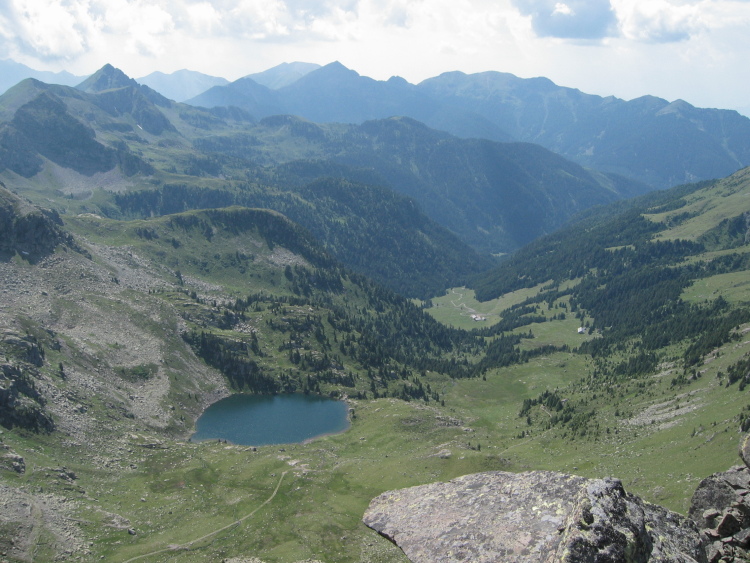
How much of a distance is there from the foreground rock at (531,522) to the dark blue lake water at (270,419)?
71849 millimetres

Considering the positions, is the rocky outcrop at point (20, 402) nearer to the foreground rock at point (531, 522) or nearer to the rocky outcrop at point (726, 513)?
the foreground rock at point (531, 522)

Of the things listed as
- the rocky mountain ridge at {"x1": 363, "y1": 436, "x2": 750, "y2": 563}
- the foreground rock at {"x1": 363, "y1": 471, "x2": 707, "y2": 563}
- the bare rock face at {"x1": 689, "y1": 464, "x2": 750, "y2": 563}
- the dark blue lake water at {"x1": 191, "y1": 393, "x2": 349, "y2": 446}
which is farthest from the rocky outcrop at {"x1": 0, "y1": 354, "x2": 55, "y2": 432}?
the bare rock face at {"x1": 689, "y1": 464, "x2": 750, "y2": 563}

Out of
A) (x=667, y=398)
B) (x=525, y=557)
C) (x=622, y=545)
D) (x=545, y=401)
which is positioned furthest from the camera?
(x=545, y=401)

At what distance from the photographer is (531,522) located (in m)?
54.0

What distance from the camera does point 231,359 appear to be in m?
192

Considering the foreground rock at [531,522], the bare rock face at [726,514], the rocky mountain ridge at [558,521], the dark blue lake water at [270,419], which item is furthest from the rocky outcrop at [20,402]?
the bare rock face at [726,514]

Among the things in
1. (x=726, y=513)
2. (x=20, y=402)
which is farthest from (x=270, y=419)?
(x=726, y=513)

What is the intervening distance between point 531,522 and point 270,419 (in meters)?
121

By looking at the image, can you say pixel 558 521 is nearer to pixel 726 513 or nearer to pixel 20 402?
pixel 726 513

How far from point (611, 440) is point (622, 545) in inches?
3173

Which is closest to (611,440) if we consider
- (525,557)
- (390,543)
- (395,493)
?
(395,493)

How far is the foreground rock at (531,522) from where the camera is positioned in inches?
1222

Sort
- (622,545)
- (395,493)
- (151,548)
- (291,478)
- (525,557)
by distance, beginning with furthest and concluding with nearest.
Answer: (291,478) < (395,493) < (151,548) < (525,557) < (622,545)

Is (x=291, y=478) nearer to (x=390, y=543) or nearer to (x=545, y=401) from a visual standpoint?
(x=390, y=543)
